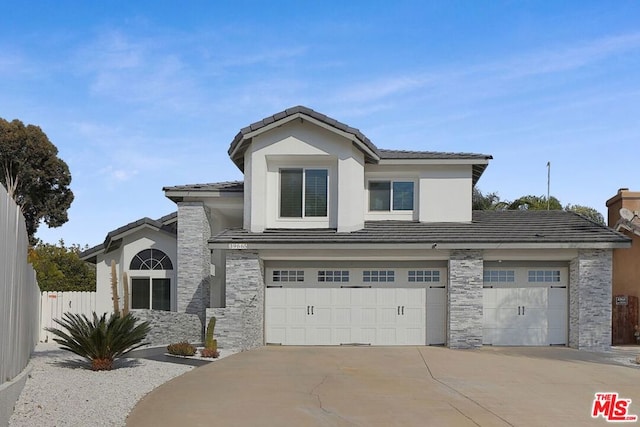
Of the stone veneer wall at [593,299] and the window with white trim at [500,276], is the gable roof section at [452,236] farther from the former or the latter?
the window with white trim at [500,276]

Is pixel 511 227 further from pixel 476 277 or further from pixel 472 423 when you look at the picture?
pixel 472 423

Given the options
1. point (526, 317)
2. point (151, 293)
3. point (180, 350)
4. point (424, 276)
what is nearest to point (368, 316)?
point (424, 276)

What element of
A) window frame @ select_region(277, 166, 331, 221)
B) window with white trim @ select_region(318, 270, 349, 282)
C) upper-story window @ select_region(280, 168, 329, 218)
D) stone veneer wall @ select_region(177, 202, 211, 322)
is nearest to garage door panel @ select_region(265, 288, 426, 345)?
window with white trim @ select_region(318, 270, 349, 282)

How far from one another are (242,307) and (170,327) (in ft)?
6.98

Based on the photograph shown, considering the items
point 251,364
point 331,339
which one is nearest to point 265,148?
point 331,339

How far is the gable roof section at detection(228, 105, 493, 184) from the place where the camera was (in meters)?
22.3

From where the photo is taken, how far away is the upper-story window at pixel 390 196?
24.3 meters

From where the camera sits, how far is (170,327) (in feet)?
67.6

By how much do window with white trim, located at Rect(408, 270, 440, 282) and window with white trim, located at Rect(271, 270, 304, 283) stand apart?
3446 millimetres

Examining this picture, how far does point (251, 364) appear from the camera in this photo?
17.2 metres

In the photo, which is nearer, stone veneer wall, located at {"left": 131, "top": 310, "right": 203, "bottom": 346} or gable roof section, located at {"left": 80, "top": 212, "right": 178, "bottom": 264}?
stone veneer wall, located at {"left": 131, "top": 310, "right": 203, "bottom": 346}

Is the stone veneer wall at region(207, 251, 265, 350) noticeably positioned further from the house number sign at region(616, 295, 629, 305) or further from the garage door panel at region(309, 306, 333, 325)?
the house number sign at region(616, 295, 629, 305)

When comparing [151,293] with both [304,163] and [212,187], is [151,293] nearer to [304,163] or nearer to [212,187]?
[212,187]

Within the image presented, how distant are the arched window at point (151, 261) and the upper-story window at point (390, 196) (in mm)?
7795
